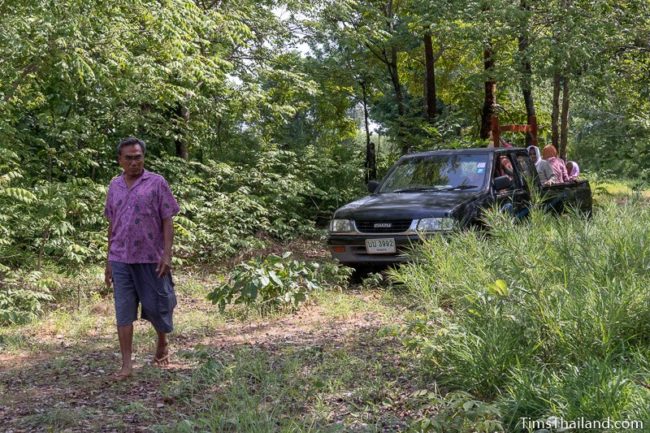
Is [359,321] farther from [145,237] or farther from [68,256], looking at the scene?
[68,256]

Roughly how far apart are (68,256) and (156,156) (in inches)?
217

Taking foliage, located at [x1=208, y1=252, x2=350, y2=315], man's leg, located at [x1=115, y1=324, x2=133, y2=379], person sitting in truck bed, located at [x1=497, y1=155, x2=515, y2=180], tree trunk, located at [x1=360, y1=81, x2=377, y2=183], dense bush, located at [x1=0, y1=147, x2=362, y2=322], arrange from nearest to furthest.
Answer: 1. man's leg, located at [x1=115, y1=324, x2=133, y2=379]
2. foliage, located at [x1=208, y1=252, x2=350, y2=315]
3. dense bush, located at [x1=0, y1=147, x2=362, y2=322]
4. person sitting in truck bed, located at [x1=497, y1=155, x2=515, y2=180]
5. tree trunk, located at [x1=360, y1=81, x2=377, y2=183]

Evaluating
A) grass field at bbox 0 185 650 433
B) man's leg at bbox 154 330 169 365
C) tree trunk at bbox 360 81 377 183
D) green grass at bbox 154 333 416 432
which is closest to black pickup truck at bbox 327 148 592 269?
grass field at bbox 0 185 650 433

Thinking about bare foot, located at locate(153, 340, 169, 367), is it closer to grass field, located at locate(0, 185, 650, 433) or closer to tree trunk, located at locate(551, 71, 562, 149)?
grass field, located at locate(0, 185, 650, 433)

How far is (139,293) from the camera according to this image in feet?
19.8

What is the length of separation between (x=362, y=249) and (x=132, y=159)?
4.73 m

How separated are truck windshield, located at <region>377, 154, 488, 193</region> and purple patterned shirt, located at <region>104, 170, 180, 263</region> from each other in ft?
18.0

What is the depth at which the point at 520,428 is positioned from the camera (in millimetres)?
4043

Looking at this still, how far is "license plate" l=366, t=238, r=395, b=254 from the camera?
987 cm

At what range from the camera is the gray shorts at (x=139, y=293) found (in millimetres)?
5965

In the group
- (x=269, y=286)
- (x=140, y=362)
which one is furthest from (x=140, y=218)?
(x=269, y=286)

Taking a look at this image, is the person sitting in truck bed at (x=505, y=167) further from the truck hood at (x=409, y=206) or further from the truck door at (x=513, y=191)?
the truck hood at (x=409, y=206)

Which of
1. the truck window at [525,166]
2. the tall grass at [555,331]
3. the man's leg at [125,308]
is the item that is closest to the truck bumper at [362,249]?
the truck window at [525,166]

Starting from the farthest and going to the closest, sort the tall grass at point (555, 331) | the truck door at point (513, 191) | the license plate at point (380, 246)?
the truck door at point (513, 191) → the license plate at point (380, 246) → the tall grass at point (555, 331)
